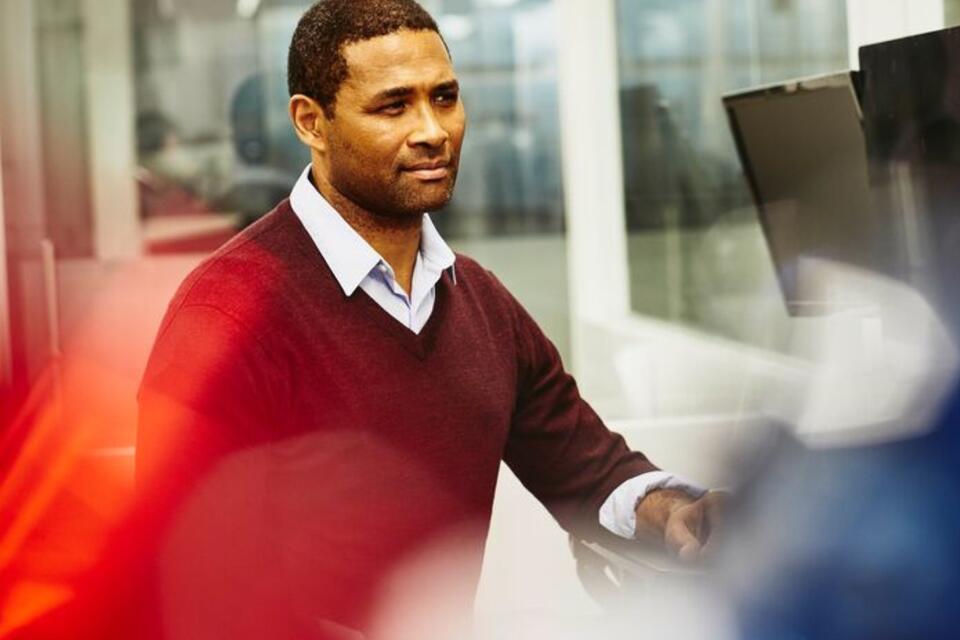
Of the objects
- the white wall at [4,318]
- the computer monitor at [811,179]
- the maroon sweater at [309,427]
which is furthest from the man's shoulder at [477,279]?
the white wall at [4,318]

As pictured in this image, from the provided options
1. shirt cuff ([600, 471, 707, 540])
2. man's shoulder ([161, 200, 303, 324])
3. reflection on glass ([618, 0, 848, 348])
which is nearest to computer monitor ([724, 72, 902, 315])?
shirt cuff ([600, 471, 707, 540])

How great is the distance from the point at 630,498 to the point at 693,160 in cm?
277

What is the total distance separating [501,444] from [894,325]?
51cm

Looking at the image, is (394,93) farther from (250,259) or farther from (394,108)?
(250,259)

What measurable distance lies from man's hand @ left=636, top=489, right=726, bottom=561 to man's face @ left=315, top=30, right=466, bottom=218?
48cm

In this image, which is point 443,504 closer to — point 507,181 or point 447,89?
point 447,89

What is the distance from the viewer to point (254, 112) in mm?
4133

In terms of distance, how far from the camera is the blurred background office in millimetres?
3633

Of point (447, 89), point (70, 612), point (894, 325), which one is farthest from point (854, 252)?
point (70, 612)

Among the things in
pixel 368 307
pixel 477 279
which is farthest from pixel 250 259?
pixel 477 279

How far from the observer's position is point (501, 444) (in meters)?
1.69

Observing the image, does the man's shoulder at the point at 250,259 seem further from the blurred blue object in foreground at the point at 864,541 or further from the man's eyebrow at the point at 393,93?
the blurred blue object in foreground at the point at 864,541

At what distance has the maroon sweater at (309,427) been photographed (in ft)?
4.52

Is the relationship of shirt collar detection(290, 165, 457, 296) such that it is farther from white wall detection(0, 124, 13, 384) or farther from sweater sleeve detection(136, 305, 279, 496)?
white wall detection(0, 124, 13, 384)
